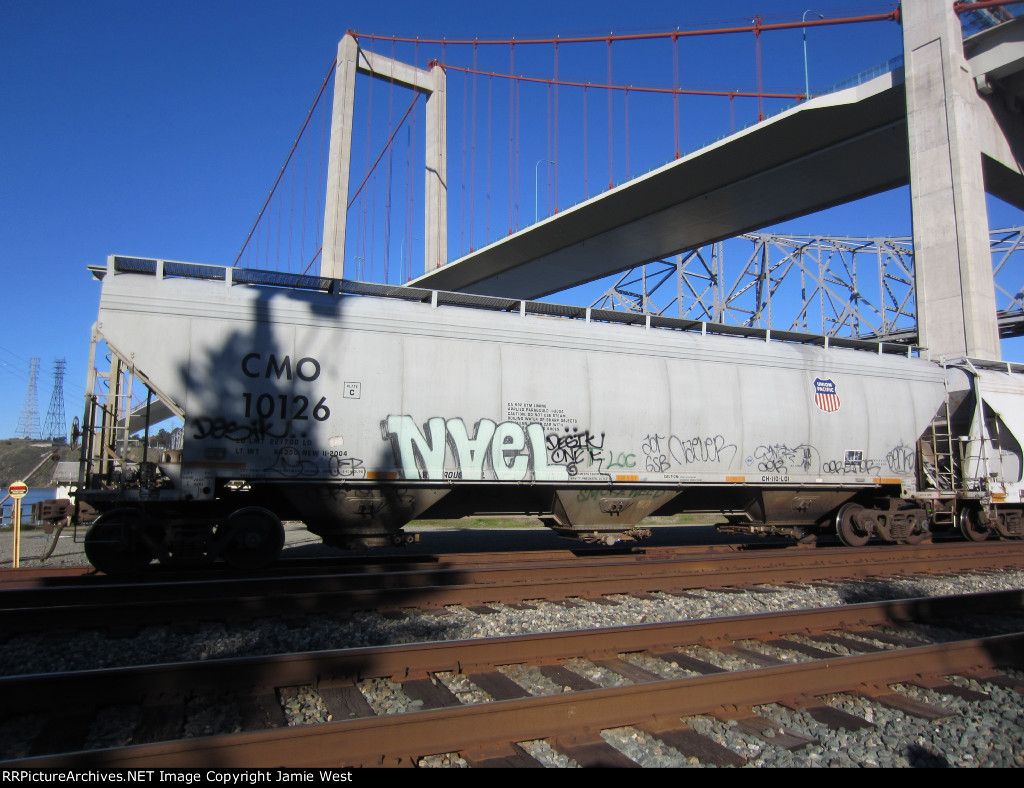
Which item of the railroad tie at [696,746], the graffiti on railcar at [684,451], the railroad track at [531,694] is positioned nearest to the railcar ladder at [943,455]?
the graffiti on railcar at [684,451]

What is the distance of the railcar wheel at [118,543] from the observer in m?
7.51

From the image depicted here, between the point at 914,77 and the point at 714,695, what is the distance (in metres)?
26.5

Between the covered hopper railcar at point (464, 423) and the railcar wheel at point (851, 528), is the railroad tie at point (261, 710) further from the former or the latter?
the railcar wheel at point (851, 528)

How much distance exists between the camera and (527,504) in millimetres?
9852

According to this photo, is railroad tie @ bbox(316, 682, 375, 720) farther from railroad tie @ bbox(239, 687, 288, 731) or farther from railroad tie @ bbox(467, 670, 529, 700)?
railroad tie @ bbox(467, 670, 529, 700)

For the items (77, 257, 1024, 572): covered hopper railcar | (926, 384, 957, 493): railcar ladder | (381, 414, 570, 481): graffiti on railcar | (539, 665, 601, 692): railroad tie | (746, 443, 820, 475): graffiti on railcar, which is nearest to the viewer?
(539, 665, 601, 692): railroad tie

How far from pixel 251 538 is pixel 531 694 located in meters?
5.10

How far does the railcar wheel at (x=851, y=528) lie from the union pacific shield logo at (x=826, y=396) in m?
2.08

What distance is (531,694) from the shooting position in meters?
4.32

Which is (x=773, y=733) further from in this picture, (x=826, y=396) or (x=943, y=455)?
(x=943, y=455)

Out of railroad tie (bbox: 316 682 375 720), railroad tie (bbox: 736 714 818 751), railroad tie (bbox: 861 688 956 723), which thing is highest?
railroad tie (bbox: 316 682 375 720)

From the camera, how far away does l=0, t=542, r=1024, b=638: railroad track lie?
605 centimetres

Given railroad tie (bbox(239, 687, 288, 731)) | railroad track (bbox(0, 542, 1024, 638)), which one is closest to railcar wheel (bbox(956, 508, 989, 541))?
railroad track (bbox(0, 542, 1024, 638))

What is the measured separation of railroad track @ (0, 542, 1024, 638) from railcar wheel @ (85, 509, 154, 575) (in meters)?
0.26
